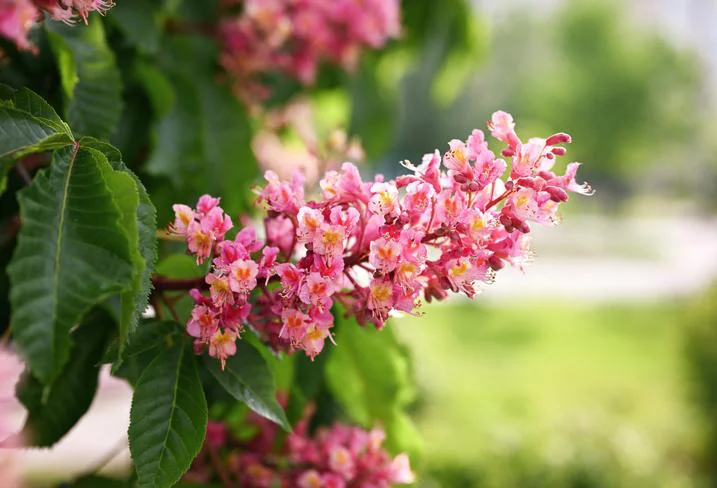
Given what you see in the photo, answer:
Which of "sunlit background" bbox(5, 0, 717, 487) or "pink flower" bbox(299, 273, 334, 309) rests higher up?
"sunlit background" bbox(5, 0, 717, 487)

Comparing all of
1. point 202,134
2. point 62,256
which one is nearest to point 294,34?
point 202,134

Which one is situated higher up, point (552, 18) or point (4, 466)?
point (552, 18)

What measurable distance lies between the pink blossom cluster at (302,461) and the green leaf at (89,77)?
1.16ft

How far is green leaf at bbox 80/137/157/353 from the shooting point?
545mm

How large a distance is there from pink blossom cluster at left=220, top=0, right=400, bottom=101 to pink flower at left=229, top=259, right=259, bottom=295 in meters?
0.73

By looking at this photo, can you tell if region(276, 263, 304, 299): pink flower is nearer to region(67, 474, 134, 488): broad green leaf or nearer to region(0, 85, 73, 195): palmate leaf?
region(0, 85, 73, 195): palmate leaf

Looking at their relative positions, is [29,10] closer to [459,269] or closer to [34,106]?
[34,106]

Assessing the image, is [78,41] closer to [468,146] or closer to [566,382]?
[468,146]

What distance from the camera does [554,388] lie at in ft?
20.0

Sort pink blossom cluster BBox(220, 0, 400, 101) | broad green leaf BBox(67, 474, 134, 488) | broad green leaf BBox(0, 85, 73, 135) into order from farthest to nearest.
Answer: pink blossom cluster BBox(220, 0, 400, 101) < broad green leaf BBox(67, 474, 134, 488) < broad green leaf BBox(0, 85, 73, 135)

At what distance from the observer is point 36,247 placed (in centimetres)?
52

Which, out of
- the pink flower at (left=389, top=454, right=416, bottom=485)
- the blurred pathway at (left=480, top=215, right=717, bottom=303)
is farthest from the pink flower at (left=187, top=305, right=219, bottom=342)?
the blurred pathway at (left=480, top=215, right=717, bottom=303)

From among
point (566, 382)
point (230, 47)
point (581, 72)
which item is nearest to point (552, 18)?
point (581, 72)

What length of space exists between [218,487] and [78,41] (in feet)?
1.60
